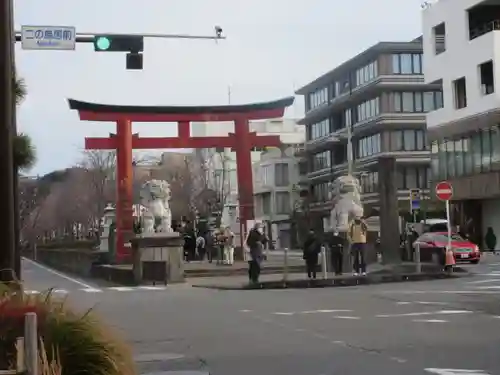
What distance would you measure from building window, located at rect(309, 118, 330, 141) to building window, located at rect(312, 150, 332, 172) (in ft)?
5.98

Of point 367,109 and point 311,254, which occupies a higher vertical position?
point 367,109

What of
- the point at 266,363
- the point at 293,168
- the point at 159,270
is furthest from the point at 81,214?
the point at 266,363

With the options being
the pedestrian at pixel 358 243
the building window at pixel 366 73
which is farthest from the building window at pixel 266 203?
the pedestrian at pixel 358 243

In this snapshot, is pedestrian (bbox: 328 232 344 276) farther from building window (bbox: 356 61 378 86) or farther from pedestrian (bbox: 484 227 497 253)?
building window (bbox: 356 61 378 86)

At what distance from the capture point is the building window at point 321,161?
269 feet

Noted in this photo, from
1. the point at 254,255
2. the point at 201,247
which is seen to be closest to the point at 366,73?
the point at 201,247

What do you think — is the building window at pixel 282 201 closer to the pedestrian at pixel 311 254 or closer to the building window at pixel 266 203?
the building window at pixel 266 203

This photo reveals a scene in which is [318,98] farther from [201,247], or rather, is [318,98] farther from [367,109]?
[201,247]

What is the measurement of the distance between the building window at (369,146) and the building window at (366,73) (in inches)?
189

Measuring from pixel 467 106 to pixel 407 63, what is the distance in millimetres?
19446

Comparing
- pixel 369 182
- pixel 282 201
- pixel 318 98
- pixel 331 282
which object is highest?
pixel 318 98

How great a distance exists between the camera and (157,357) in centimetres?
1003

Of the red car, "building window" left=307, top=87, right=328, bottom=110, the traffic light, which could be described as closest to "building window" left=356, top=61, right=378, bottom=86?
"building window" left=307, top=87, right=328, bottom=110

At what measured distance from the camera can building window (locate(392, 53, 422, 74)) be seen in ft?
223
